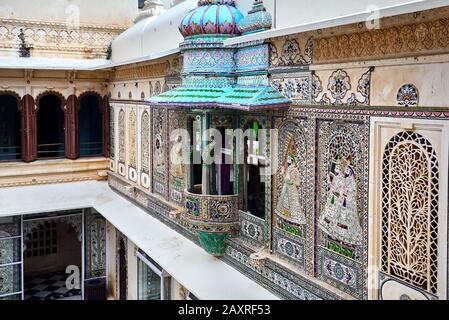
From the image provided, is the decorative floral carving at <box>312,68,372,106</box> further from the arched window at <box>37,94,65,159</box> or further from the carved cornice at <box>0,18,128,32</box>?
the arched window at <box>37,94,65,159</box>

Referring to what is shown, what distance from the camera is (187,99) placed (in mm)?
5062

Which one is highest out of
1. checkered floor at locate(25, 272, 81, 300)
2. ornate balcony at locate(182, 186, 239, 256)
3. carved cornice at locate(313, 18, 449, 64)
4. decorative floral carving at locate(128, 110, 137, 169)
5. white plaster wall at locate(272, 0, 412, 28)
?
white plaster wall at locate(272, 0, 412, 28)

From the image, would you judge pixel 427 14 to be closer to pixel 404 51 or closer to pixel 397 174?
pixel 404 51

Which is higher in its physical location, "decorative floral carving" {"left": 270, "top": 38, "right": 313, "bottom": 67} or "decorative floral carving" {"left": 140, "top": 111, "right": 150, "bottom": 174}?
"decorative floral carving" {"left": 270, "top": 38, "right": 313, "bottom": 67}

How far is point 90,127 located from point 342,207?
830cm

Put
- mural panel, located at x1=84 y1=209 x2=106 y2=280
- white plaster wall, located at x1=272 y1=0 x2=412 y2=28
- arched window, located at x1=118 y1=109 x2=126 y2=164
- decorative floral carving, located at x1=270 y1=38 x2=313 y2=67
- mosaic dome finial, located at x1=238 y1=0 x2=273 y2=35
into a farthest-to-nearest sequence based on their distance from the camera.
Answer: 1. mural panel, located at x1=84 y1=209 x2=106 y2=280
2. arched window, located at x1=118 y1=109 x2=126 y2=164
3. mosaic dome finial, located at x1=238 y1=0 x2=273 y2=35
4. decorative floral carving, located at x1=270 y1=38 x2=313 y2=67
5. white plaster wall, located at x1=272 y1=0 x2=412 y2=28

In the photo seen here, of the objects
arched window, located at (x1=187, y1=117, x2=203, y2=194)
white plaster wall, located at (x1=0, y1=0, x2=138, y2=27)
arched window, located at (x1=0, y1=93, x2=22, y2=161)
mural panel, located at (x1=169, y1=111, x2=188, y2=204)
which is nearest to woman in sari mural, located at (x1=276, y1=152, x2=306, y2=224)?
arched window, located at (x1=187, y1=117, x2=203, y2=194)

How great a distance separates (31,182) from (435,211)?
8.23 m

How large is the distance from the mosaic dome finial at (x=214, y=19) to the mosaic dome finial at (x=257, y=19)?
0.26 meters

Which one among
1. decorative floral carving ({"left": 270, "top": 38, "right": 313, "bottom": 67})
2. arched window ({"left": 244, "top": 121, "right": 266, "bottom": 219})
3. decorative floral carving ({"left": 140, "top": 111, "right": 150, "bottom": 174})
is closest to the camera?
decorative floral carving ({"left": 270, "top": 38, "right": 313, "bottom": 67})

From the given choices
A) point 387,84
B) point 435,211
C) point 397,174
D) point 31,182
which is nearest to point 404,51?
point 387,84

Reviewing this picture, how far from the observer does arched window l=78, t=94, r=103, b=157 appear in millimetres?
10836

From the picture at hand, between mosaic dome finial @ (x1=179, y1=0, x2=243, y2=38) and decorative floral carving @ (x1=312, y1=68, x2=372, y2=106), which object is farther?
mosaic dome finial @ (x1=179, y1=0, x2=243, y2=38)

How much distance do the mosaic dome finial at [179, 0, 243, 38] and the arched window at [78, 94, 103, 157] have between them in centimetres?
593
